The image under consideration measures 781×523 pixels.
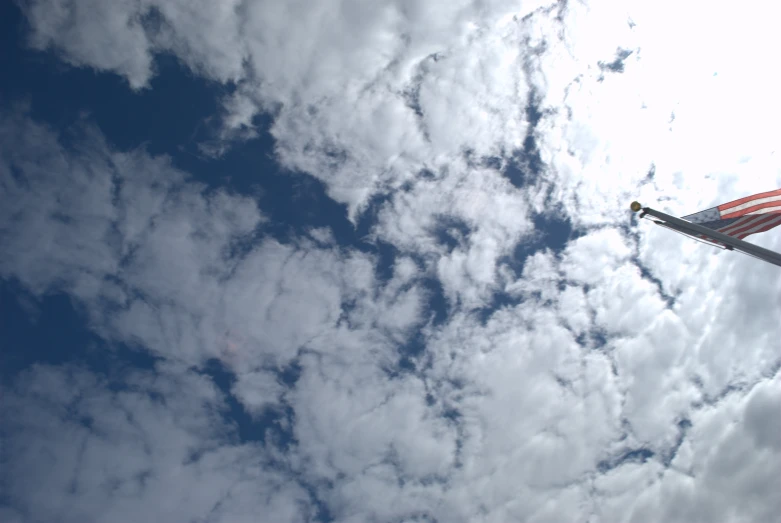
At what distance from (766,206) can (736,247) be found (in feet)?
12.2

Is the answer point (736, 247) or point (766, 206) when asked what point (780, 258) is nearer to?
point (736, 247)

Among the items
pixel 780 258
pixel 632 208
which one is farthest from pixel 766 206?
pixel 632 208

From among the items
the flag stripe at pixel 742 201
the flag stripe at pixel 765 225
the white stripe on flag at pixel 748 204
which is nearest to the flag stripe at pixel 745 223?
the flag stripe at pixel 765 225

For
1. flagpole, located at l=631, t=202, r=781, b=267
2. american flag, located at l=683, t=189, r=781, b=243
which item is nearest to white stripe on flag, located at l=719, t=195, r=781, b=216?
american flag, located at l=683, t=189, r=781, b=243

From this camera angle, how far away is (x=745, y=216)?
56.2 feet

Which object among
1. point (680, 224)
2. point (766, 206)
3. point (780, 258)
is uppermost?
point (766, 206)

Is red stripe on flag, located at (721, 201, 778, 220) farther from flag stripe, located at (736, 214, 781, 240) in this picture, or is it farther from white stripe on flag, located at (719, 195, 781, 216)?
flag stripe, located at (736, 214, 781, 240)

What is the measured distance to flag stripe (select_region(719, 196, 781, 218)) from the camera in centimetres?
1678

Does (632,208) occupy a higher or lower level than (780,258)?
higher

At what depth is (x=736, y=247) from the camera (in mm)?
14773

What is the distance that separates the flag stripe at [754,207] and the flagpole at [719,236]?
117 inches

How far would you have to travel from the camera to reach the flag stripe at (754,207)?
55.1 feet

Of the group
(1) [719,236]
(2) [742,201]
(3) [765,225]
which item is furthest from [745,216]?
(1) [719,236]

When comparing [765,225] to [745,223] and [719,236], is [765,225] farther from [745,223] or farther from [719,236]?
[719,236]
